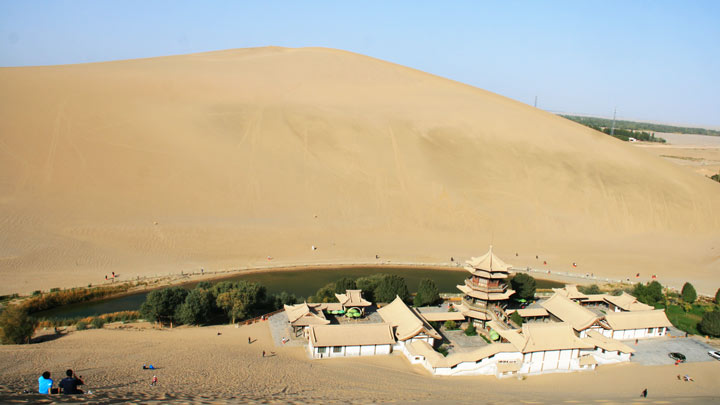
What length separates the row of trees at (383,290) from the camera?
93.8 ft

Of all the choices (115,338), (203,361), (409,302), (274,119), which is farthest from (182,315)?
(274,119)

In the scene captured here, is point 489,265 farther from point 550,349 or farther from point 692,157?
point 692,157

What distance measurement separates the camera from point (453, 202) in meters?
46.3

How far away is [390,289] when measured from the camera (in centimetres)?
2886

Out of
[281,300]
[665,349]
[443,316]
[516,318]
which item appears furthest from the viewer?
[281,300]

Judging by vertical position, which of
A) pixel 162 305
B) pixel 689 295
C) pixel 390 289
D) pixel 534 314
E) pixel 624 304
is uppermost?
pixel 689 295

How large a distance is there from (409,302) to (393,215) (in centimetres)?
1492

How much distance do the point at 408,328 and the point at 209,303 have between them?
10155 millimetres

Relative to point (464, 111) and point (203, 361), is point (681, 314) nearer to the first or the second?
point (203, 361)

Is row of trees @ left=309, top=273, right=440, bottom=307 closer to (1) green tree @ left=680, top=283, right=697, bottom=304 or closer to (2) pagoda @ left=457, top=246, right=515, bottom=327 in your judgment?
(2) pagoda @ left=457, top=246, right=515, bottom=327

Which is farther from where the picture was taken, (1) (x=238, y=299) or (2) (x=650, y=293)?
(2) (x=650, y=293)

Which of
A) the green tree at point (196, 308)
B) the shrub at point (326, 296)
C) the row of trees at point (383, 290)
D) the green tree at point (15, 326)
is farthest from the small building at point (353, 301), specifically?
the green tree at point (15, 326)

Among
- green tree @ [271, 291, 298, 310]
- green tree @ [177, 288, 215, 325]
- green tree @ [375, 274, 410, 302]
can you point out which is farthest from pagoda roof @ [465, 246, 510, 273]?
green tree @ [177, 288, 215, 325]

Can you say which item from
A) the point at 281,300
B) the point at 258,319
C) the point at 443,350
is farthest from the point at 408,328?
the point at 281,300
